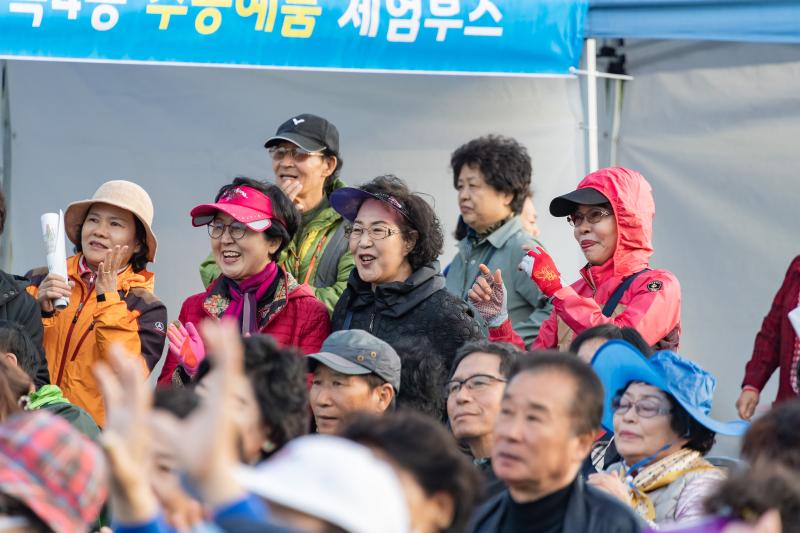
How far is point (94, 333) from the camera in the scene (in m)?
5.24

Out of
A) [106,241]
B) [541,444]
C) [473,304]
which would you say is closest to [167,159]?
[106,241]

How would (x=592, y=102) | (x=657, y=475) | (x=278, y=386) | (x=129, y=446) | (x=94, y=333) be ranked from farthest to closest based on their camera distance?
(x=592, y=102) → (x=94, y=333) → (x=657, y=475) → (x=278, y=386) → (x=129, y=446)

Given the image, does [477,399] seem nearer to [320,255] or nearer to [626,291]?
[626,291]

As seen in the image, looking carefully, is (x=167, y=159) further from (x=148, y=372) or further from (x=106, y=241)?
(x=148, y=372)

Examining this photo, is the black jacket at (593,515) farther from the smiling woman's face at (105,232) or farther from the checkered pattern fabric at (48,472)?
the smiling woman's face at (105,232)

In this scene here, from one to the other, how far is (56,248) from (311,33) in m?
1.61

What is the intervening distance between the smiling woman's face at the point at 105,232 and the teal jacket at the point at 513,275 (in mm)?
1468

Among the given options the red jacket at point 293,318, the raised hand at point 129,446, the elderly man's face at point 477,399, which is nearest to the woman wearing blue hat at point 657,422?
the elderly man's face at point 477,399

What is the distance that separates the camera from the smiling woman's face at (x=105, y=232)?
552cm

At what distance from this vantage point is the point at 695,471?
394 cm

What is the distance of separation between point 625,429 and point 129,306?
7.47 feet

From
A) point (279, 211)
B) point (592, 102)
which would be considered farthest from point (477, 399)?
point (592, 102)

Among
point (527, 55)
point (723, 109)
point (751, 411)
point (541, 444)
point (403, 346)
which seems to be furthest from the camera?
point (723, 109)

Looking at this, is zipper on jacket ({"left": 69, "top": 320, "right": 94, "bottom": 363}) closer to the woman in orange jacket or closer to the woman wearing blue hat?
the woman in orange jacket
